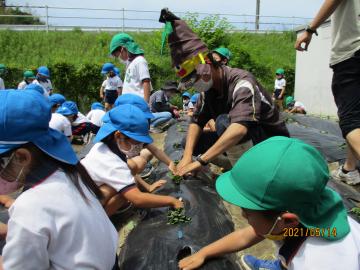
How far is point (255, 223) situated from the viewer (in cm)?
143

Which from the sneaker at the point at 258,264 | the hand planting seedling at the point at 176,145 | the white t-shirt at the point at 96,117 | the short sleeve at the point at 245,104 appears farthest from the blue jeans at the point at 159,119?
the sneaker at the point at 258,264

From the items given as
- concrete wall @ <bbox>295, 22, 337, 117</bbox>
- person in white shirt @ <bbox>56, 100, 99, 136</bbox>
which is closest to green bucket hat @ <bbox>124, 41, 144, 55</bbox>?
person in white shirt @ <bbox>56, 100, 99, 136</bbox>

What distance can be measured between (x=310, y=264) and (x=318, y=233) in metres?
0.11

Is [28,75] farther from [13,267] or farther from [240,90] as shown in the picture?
[13,267]

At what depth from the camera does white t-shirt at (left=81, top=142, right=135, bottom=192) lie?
8.01ft

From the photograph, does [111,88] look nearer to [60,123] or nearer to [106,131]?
[60,123]

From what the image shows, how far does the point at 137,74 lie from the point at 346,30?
259cm

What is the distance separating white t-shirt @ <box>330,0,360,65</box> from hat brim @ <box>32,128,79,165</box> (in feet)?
6.15

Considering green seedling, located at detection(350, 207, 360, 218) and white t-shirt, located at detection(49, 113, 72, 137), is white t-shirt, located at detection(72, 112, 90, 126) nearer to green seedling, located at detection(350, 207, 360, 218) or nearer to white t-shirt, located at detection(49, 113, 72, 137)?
white t-shirt, located at detection(49, 113, 72, 137)

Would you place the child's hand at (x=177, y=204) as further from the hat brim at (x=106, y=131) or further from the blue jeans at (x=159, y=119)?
the blue jeans at (x=159, y=119)

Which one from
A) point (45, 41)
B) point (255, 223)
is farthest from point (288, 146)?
point (45, 41)

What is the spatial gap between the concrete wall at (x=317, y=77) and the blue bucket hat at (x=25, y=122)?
393 inches

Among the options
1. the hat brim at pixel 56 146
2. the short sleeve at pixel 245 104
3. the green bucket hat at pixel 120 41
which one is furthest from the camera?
the green bucket hat at pixel 120 41

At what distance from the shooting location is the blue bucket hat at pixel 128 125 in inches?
98.9
